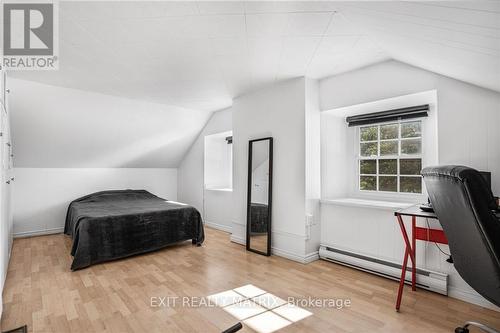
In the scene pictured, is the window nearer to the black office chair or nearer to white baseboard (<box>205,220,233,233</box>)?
the black office chair

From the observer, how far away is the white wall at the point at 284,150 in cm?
348

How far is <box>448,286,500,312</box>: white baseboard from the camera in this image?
2252mm

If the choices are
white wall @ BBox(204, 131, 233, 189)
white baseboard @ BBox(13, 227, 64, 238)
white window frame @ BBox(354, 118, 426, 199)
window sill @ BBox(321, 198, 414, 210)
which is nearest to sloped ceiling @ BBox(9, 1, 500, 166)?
white window frame @ BBox(354, 118, 426, 199)

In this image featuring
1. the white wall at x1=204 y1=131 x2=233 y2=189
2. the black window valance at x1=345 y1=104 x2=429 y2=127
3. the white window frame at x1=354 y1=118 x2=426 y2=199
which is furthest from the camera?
the white wall at x1=204 y1=131 x2=233 y2=189

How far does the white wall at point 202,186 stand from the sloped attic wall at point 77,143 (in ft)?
0.75

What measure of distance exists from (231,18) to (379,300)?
272 centimetres

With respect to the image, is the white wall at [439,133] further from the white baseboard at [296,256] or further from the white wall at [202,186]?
the white wall at [202,186]

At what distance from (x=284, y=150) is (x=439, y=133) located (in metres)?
1.75

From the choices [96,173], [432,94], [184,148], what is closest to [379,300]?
[432,94]

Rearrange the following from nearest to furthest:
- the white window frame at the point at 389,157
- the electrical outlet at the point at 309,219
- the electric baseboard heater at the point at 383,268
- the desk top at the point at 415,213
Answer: the desk top at the point at 415,213 → the electric baseboard heater at the point at 383,268 → the white window frame at the point at 389,157 → the electrical outlet at the point at 309,219

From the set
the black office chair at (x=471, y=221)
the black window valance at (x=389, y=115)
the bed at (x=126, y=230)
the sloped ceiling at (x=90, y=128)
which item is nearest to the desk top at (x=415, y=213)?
the black office chair at (x=471, y=221)

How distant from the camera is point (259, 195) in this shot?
398 cm

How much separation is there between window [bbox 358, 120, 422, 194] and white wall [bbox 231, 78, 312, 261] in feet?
2.96

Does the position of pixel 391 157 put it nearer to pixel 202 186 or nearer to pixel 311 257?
pixel 311 257
